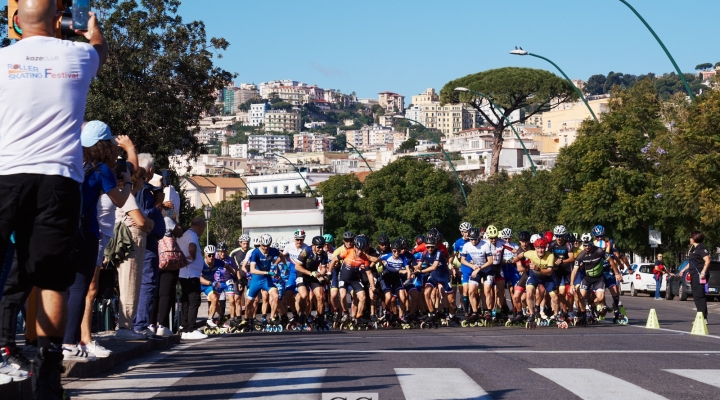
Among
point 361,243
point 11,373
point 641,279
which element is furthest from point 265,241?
point 641,279

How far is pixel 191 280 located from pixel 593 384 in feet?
34.5

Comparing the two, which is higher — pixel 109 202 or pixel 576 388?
pixel 109 202

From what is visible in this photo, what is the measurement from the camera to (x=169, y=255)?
1529 centimetres

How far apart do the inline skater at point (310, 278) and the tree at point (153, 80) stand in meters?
10.4

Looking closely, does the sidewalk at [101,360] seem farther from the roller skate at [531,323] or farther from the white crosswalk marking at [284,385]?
the roller skate at [531,323]

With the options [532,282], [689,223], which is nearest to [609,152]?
[689,223]

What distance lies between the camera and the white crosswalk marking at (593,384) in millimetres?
8430

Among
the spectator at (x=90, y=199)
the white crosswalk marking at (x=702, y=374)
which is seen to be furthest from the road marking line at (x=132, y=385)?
the white crosswalk marking at (x=702, y=374)

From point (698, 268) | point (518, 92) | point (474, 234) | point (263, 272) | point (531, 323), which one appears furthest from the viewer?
point (518, 92)

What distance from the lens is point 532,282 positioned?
22062 mm

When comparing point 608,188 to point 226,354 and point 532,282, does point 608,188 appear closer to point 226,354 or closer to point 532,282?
point 532,282

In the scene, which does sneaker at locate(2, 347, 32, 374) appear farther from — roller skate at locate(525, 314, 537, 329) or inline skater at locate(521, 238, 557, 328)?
inline skater at locate(521, 238, 557, 328)

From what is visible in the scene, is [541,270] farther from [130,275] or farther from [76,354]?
[76,354]

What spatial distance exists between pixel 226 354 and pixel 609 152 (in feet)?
121
